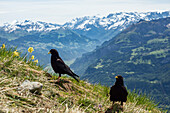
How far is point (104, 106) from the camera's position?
6.46m

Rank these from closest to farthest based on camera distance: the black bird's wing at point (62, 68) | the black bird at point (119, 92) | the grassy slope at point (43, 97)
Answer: the grassy slope at point (43, 97) → the black bird at point (119, 92) → the black bird's wing at point (62, 68)

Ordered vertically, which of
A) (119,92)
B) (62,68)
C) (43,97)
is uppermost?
(62,68)

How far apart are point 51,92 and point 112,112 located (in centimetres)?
210

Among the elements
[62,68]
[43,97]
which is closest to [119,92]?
[62,68]

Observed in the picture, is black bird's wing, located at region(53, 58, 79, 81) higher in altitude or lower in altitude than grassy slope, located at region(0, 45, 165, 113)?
higher

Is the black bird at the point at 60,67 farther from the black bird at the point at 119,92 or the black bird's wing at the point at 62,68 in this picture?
the black bird at the point at 119,92

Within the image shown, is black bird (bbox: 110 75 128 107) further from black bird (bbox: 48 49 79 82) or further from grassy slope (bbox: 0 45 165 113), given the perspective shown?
black bird (bbox: 48 49 79 82)

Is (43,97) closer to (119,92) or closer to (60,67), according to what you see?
(60,67)

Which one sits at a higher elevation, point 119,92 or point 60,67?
point 60,67

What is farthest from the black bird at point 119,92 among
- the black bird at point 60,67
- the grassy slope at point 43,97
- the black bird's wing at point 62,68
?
the black bird's wing at point 62,68

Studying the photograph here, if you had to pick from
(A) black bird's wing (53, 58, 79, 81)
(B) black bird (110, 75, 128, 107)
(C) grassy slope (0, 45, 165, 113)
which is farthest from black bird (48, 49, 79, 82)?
(B) black bird (110, 75, 128, 107)

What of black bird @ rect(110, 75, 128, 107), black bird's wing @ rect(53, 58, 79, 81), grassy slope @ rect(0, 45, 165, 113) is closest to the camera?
grassy slope @ rect(0, 45, 165, 113)

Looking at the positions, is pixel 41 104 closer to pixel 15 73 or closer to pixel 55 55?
pixel 15 73

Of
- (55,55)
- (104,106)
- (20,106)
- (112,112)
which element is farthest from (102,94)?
(20,106)
